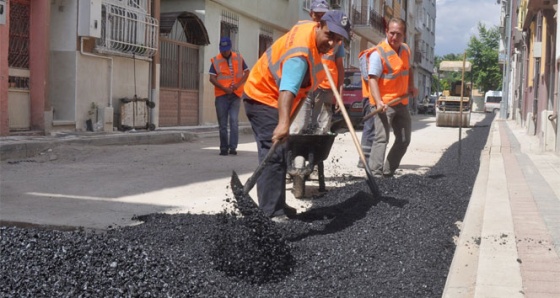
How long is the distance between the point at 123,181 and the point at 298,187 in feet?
6.92

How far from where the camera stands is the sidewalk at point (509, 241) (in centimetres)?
338

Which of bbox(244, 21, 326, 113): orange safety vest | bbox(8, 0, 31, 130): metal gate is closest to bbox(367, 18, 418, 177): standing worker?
bbox(244, 21, 326, 113): orange safety vest

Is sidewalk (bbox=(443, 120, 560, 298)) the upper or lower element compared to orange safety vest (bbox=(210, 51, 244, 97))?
lower

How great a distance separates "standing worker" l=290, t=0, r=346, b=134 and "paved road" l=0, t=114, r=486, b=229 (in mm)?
604

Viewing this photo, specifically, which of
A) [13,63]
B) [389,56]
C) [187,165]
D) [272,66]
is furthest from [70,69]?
[272,66]

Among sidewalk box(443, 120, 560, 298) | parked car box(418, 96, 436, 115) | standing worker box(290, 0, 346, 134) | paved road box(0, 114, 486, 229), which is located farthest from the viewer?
parked car box(418, 96, 436, 115)

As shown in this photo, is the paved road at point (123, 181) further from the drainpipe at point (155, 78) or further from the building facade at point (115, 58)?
the drainpipe at point (155, 78)

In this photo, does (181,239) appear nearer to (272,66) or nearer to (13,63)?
(272,66)

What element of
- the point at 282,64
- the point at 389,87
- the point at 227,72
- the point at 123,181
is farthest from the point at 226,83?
the point at 282,64

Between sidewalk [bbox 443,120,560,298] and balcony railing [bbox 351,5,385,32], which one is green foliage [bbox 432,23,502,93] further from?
sidewalk [bbox 443,120,560,298]

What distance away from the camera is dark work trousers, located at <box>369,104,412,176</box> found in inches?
294

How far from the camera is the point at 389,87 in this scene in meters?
7.54

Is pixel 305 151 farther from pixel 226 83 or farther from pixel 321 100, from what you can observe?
pixel 226 83

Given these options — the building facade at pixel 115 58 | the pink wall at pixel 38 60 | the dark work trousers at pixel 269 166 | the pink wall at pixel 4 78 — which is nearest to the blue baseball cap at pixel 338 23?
the dark work trousers at pixel 269 166
